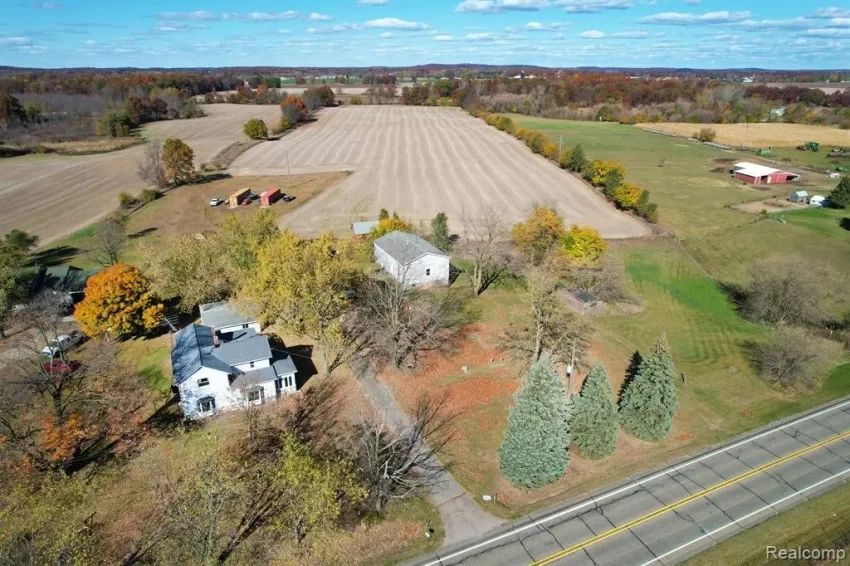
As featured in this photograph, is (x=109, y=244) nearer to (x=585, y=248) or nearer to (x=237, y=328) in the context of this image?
(x=237, y=328)

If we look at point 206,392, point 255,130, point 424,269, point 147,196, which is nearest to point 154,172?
point 147,196

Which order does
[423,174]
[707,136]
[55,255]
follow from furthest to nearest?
[707,136], [423,174], [55,255]

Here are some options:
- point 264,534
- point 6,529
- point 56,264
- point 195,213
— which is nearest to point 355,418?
point 264,534

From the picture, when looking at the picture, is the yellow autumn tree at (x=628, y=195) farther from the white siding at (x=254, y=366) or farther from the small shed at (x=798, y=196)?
the white siding at (x=254, y=366)

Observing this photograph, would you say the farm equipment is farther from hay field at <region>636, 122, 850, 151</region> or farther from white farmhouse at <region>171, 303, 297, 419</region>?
white farmhouse at <region>171, 303, 297, 419</region>

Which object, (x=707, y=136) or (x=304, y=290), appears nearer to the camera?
(x=304, y=290)

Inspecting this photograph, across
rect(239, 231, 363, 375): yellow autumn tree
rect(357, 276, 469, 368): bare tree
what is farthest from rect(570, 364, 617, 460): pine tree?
rect(239, 231, 363, 375): yellow autumn tree
